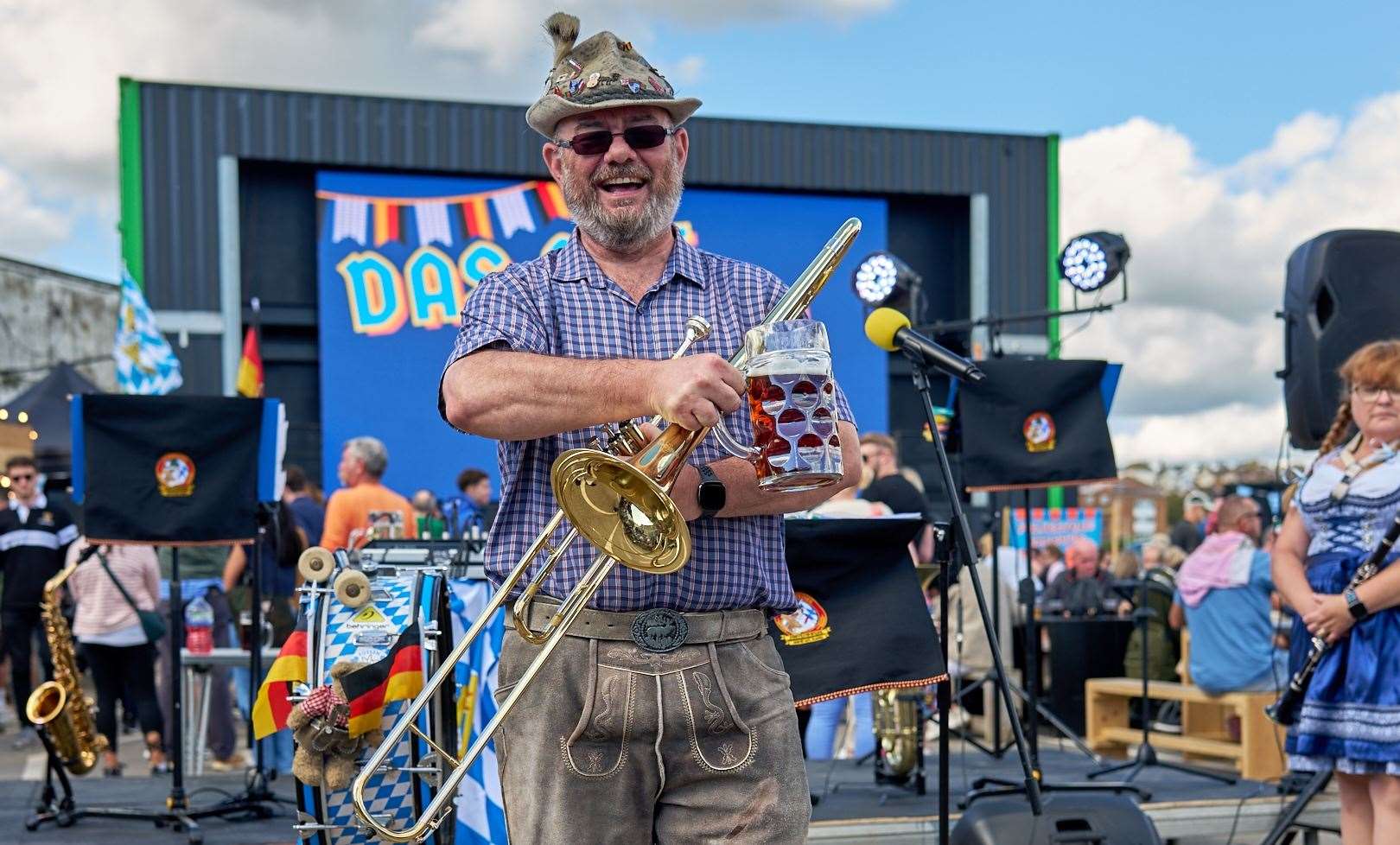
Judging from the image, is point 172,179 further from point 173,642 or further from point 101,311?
point 173,642

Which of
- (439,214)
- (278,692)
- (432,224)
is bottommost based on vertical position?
(278,692)

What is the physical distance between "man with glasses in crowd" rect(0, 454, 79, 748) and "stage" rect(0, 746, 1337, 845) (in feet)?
8.38

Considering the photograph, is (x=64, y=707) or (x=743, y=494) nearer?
(x=743, y=494)

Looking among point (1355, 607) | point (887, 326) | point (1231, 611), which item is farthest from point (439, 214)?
point (1355, 607)

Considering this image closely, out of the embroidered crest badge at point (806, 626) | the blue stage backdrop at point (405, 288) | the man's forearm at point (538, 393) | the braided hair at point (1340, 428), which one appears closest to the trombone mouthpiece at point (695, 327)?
the man's forearm at point (538, 393)

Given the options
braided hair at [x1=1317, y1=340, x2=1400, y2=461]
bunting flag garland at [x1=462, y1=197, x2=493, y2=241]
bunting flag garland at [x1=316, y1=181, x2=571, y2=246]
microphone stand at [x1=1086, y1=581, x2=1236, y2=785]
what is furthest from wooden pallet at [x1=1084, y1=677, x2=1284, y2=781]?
bunting flag garland at [x1=462, y1=197, x2=493, y2=241]

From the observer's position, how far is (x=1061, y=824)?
410cm

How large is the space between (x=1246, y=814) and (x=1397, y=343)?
219 centimetres

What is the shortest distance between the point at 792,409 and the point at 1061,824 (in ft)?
8.95

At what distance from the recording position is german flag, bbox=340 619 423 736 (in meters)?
3.91

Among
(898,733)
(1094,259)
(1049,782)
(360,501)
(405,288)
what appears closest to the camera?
(898,733)

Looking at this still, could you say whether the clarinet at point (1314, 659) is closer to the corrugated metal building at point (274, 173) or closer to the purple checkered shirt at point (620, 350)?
the purple checkered shirt at point (620, 350)

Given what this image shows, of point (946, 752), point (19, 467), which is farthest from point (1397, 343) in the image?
point (19, 467)

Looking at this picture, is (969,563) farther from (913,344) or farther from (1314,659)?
(1314,659)
